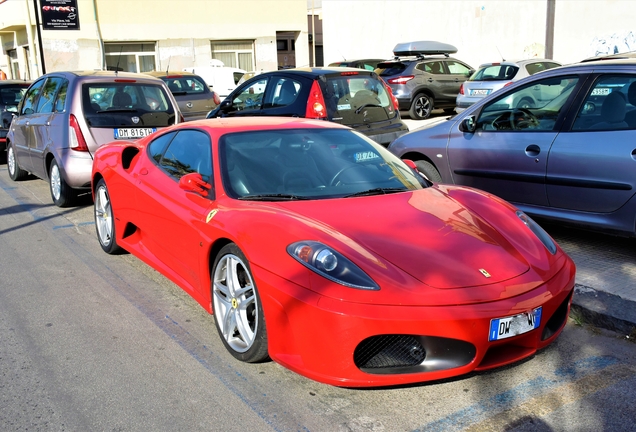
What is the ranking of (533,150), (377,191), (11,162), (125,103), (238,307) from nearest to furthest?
(238,307), (377,191), (533,150), (125,103), (11,162)

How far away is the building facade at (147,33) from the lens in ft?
93.3

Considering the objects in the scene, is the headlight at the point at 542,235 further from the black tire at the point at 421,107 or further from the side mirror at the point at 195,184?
the black tire at the point at 421,107

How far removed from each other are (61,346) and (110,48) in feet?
94.5

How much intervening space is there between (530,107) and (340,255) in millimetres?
3366

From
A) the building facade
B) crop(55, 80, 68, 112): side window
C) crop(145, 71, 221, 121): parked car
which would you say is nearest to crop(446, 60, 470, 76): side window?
crop(145, 71, 221, 121): parked car

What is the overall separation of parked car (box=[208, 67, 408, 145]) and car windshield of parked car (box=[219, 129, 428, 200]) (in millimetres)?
4001

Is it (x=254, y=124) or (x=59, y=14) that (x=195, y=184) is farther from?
(x=59, y=14)

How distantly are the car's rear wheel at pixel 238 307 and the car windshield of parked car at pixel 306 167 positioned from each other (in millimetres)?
489

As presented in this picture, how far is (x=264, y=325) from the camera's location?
11.3 feet

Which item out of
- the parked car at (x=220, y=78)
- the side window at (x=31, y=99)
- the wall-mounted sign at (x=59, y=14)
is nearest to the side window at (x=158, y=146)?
the side window at (x=31, y=99)

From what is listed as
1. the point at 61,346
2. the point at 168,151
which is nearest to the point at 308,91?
the point at 168,151

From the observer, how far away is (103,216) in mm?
6023

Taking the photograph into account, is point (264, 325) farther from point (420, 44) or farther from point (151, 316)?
point (420, 44)

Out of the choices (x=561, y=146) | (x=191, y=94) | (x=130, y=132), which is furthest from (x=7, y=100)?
(x=561, y=146)
